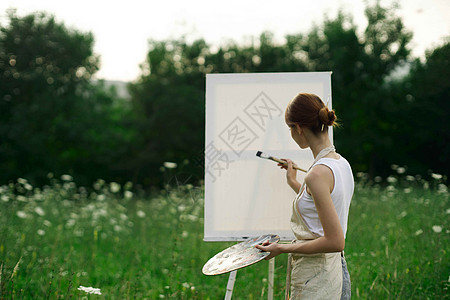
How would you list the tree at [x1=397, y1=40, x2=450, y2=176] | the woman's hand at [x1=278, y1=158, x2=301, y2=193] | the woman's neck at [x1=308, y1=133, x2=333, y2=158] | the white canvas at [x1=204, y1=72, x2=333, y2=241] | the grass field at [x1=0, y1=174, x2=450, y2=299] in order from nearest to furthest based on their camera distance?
the woman's neck at [x1=308, y1=133, x2=333, y2=158], the woman's hand at [x1=278, y1=158, x2=301, y2=193], the white canvas at [x1=204, y1=72, x2=333, y2=241], the grass field at [x1=0, y1=174, x2=450, y2=299], the tree at [x1=397, y1=40, x2=450, y2=176]

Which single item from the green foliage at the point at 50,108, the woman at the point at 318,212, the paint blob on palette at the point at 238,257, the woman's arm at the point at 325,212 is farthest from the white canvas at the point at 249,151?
the green foliage at the point at 50,108

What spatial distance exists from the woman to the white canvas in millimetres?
784

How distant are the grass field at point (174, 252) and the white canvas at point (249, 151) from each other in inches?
16.6

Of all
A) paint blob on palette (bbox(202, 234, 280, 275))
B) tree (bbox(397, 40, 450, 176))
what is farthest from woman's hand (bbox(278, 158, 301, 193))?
tree (bbox(397, 40, 450, 176))

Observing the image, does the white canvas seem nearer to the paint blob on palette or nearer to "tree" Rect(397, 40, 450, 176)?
the paint blob on palette

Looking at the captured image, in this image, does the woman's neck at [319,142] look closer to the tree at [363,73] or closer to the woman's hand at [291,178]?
the woman's hand at [291,178]

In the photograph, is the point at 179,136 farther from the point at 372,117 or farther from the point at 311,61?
the point at 372,117

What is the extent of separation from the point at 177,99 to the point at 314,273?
17003 mm

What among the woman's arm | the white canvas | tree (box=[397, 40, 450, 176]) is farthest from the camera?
tree (box=[397, 40, 450, 176])

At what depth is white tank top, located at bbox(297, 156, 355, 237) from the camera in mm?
1627

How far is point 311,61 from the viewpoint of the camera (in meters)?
18.0

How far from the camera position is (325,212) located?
1.55 m

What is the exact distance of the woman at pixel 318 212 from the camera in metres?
1.57

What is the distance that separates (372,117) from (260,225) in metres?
15.0
